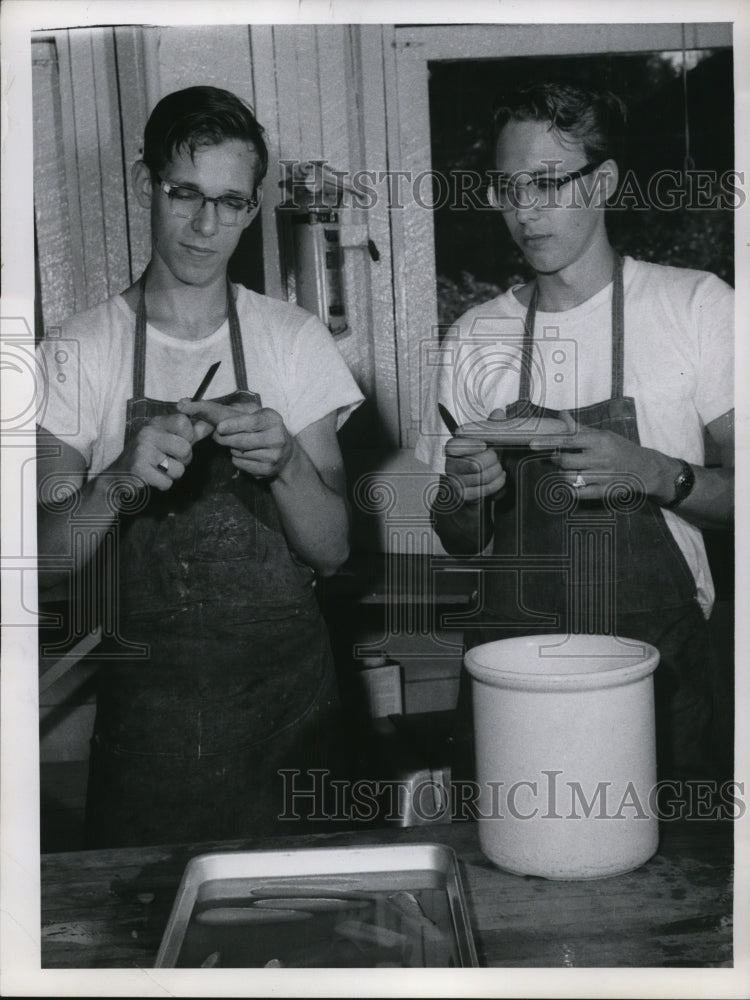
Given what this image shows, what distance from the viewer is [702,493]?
130 cm

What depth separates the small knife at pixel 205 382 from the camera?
4.27 ft

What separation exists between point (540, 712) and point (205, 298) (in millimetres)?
695

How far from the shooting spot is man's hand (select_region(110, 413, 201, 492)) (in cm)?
128

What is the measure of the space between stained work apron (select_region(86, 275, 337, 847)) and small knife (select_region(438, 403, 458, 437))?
0.25 m

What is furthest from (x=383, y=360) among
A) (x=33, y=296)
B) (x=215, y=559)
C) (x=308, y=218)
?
(x=33, y=296)

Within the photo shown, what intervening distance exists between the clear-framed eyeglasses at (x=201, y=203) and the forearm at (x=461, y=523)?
17.5 inches

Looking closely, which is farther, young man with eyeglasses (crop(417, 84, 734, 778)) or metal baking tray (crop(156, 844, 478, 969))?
young man with eyeglasses (crop(417, 84, 734, 778))

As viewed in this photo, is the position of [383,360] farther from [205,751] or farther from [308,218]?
[205,751]

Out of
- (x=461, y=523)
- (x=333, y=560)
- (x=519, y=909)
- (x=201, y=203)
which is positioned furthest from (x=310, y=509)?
(x=519, y=909)

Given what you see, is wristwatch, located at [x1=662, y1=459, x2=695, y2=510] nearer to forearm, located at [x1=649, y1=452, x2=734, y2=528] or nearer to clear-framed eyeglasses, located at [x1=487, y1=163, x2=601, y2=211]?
forearm, located at [x1=649, y1=452, x2=734, y2=528]

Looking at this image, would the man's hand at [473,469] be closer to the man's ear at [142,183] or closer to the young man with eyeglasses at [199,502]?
the young man with eyeglasses at [199,502]

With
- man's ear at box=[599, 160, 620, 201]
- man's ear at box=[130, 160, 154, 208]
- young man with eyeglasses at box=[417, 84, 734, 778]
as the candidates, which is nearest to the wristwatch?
young man with eyeglasses at box=[417, 84, 734, 778]

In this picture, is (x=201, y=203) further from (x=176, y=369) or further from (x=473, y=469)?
(x=473, y=469)

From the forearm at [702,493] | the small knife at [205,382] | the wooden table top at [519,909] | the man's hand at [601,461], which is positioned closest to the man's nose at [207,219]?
the small knife at [205,382]
